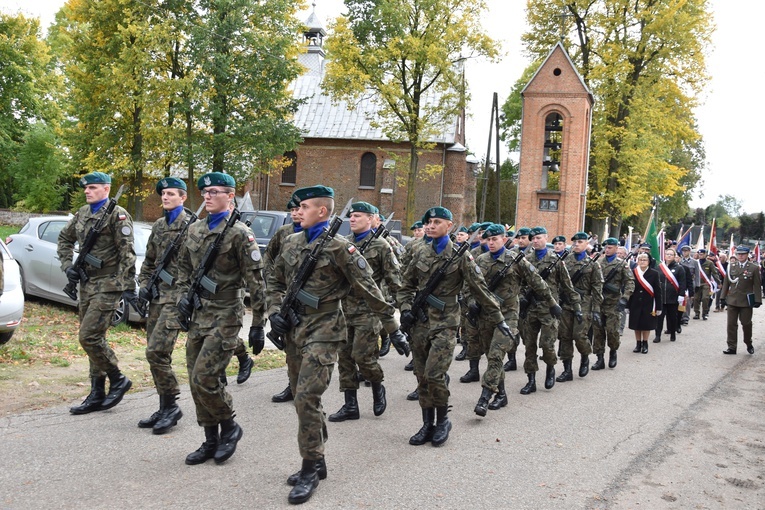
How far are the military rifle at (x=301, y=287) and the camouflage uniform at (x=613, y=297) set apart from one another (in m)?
7.38

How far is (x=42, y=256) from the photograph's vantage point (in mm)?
11375

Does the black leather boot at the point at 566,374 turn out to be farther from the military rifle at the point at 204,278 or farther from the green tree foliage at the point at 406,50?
the green tree foliage at the point at 406,50

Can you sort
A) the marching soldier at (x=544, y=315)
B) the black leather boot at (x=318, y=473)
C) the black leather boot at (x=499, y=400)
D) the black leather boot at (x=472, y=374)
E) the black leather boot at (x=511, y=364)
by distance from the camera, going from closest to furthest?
the black leather boot at (x=318, y=473)
the black leather boot at (x=499, y=400)
the marching soldier at (x=544, y=315)
the black leather boot at (x=472, y=374)
the black leather boot at (x=511, y=364)

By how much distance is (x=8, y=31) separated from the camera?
3838 cm

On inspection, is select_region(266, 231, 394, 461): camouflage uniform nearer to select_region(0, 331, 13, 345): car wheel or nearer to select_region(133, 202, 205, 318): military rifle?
select_region(133, 202, 205, 318): military rifle

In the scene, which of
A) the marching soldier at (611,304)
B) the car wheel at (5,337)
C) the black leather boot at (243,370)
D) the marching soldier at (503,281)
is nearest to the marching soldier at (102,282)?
the black leather boot at (243,370)

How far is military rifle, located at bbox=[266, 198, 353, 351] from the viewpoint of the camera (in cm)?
493

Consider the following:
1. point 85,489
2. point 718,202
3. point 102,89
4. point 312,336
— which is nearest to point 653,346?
point 312,336

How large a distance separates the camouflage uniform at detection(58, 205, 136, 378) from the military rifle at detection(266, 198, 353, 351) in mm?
2290

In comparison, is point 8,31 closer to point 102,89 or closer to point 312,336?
point 102,89

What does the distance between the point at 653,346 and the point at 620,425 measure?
7.77 meters

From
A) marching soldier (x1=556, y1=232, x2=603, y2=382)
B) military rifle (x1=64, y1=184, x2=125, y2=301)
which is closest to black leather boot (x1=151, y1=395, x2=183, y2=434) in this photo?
military rifle (x1=64, y1=184, x2=125, y2=301)

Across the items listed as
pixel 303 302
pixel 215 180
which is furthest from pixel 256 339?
pixel 215 180

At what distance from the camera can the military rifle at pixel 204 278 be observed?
533cm
